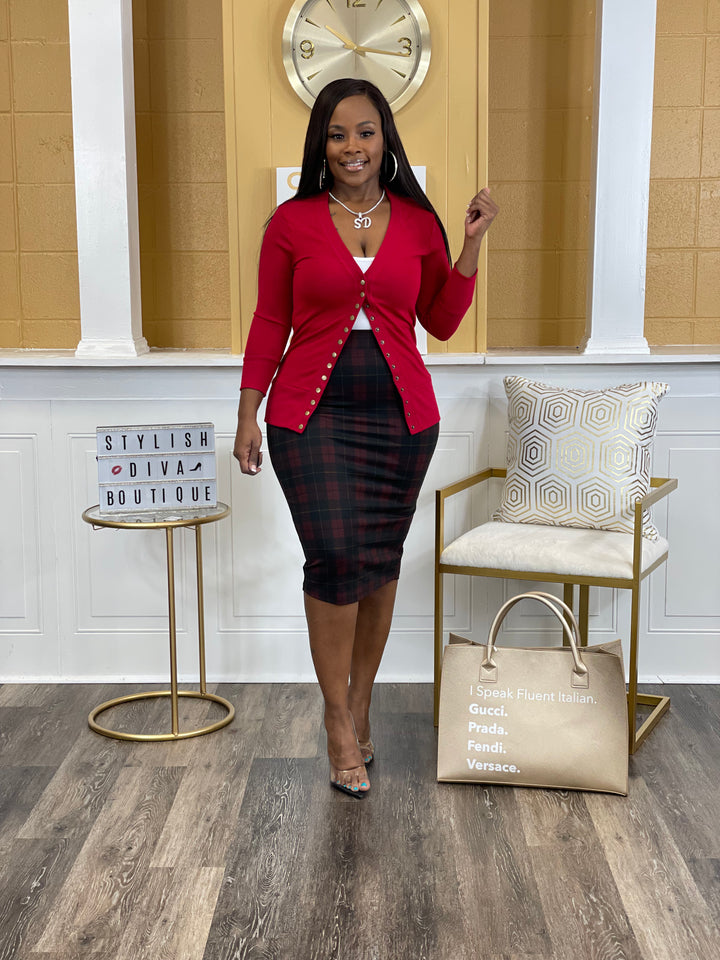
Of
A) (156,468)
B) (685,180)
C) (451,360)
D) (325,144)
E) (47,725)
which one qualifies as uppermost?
(685,180)

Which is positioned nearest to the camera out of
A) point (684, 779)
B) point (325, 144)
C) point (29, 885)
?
point (29, 885)

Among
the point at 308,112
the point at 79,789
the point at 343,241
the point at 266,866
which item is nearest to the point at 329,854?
the point at 266,866

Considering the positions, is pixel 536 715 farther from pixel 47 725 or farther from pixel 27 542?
pixel 27 542

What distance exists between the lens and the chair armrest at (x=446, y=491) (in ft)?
9.98

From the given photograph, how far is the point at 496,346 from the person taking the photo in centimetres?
407

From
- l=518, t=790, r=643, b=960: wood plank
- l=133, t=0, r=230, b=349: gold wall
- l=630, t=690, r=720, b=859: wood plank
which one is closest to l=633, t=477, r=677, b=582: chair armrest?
l=630, t=690, r=720, b=859: wood plank

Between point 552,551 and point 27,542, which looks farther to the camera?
point 27,542

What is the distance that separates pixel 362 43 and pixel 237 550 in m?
1.69

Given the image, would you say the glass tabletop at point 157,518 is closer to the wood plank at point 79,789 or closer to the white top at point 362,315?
the wood plank at point 79,789

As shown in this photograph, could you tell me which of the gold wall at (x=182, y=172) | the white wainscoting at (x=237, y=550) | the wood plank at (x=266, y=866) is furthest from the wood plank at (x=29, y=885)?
the gold wall at (x=182, y=172)

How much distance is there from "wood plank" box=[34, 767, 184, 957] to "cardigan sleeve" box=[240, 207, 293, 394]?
1074 millimetres

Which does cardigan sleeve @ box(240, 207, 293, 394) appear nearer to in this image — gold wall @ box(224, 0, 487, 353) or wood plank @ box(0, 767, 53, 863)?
gold wall @ box(224, 0, 487, 353)

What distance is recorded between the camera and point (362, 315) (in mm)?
2562

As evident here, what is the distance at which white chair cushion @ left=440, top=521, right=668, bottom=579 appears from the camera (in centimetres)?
290
